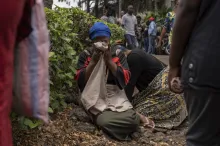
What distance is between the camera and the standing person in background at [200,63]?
5.77 feet

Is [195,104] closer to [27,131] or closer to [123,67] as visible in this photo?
[27,131]

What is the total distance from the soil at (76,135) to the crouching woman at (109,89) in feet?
0.40

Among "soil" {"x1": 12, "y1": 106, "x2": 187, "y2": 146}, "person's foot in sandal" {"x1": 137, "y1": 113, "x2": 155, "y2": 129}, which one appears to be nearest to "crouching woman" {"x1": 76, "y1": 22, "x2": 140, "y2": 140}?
"soil" {"x1": 12, "y1": 106, "x2": 187, "y2": 146}

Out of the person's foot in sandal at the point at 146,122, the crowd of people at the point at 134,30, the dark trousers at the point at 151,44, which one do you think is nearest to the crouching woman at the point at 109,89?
the person's foot in sandal at the point at 146,122

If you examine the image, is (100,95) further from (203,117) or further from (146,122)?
(203,117)

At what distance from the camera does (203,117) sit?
183 centimetres

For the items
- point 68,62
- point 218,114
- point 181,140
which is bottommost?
point 181,140

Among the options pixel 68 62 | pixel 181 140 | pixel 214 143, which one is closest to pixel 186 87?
pixel 214 143

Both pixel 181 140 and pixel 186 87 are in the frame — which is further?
pixel 181 140

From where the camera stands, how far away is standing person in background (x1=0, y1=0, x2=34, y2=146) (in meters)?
1.38

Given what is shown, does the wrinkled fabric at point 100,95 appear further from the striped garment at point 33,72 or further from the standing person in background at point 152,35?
the standing person in background at point 152,35

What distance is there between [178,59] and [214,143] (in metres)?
0.38

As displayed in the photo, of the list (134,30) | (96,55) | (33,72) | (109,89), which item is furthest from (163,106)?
(134,30)

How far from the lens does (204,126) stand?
184cm
